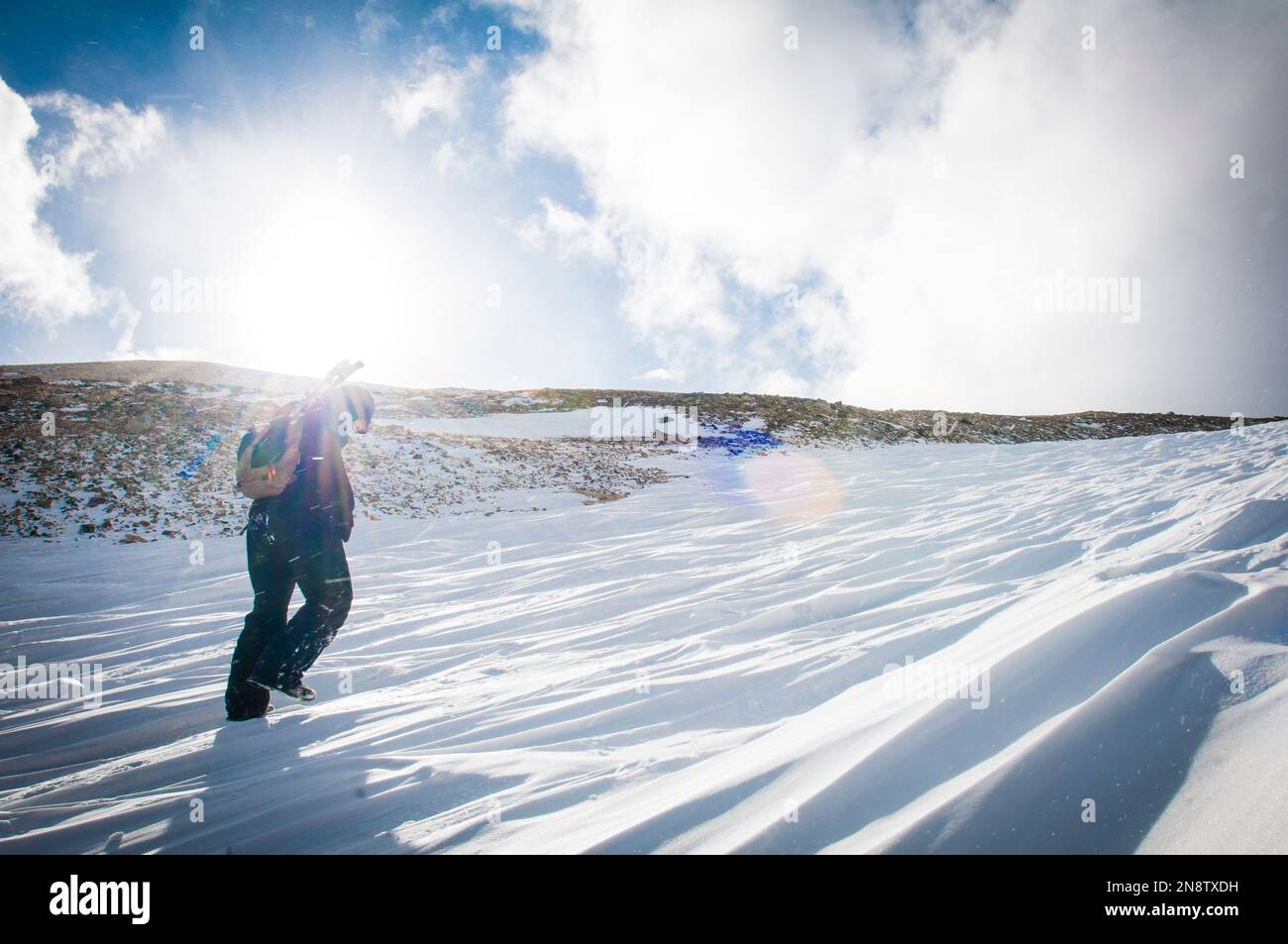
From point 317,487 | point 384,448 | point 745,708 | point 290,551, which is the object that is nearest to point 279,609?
point 290,551

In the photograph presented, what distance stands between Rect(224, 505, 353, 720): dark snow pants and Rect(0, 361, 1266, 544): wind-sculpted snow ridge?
8417 millimetres

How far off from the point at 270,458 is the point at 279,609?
960mm

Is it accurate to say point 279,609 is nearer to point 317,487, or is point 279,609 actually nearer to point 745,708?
point 317,487

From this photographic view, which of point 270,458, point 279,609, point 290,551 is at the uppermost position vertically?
point 270,458

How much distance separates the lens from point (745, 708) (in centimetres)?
292

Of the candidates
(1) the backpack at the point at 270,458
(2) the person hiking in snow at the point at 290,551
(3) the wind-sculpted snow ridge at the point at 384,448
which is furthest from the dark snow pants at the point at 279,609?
(3) the wind-sculpted snow ridge at the point at 384,448

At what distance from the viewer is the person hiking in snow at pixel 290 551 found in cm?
336

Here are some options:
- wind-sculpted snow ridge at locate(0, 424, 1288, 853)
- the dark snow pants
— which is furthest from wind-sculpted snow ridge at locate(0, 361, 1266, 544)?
the dark snow pants

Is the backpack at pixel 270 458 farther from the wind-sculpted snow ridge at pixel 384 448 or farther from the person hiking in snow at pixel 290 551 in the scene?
the wind-sculpted snow ridge at pixel 384 448

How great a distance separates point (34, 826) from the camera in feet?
7.79
